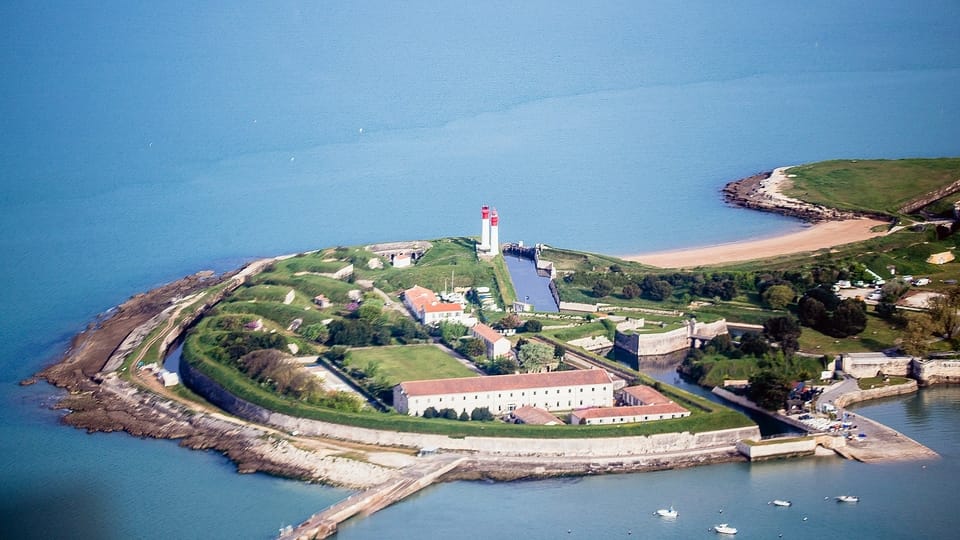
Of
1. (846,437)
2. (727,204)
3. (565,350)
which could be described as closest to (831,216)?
(727,204)

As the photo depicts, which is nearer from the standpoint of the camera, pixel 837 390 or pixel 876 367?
pixel 837 390

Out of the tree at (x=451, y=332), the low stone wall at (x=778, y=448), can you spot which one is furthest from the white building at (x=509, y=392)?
the tree at (x=451, y=332)

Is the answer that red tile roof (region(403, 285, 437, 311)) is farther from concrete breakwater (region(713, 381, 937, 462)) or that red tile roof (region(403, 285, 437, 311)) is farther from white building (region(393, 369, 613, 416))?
concrete breakwater (region(713, 381, 937, 462))

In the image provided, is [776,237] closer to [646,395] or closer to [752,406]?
[752,406]

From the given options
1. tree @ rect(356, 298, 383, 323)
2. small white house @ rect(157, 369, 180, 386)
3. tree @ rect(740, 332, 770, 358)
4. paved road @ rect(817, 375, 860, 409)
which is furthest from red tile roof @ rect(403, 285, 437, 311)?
paved road @ rect(817, 375, 860, 409)

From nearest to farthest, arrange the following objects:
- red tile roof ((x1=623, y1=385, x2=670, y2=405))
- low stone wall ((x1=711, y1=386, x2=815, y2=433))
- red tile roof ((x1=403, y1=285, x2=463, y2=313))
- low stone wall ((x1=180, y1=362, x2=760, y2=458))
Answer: low stone wall ((x1=180, y1=362, x2=760, y2=458)) < low stone wall ((x1=711, y1=386, x2=815, y2=433)) < red tile roof ((x1=623, y1=385, x2=670, y2=405)) < red tile roof ((x1=403, y1=285, x2=463, y2=313))

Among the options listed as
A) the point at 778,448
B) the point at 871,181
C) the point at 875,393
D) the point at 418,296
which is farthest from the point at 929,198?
the point at 778,448

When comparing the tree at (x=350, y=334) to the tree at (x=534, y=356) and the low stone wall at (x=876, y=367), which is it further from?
the low stone wall at (x=876, y=367)
